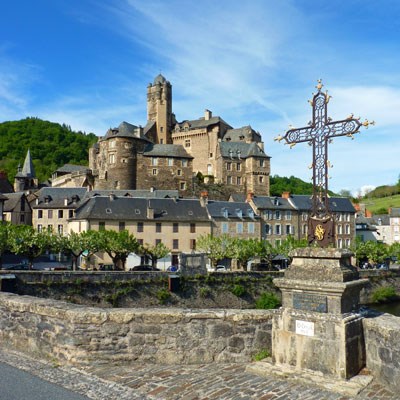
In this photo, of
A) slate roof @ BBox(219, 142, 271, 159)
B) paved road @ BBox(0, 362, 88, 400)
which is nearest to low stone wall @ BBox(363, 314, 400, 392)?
paved road @ BBox(0, 362, 88, 400)

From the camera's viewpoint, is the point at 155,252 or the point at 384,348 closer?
the point at 384,348

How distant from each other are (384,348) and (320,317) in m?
0.91

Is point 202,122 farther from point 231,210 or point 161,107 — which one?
point 231,210

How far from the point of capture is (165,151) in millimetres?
76125

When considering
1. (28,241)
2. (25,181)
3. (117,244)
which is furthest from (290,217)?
(25,181)

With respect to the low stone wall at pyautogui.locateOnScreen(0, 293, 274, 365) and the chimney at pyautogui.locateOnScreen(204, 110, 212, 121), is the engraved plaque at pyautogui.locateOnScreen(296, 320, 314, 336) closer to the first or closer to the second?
the low stone wall at pyautogui.locateOnScreen(0, 293, 274, 365)

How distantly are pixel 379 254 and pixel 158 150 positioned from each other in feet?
130

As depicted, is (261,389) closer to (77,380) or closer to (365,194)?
(77,380)

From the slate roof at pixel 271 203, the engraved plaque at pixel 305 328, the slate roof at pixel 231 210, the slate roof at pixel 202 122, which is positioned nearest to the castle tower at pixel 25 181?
the slate roof at pixel 202 122

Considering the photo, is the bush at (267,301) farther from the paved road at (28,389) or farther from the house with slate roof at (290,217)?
the paved road at (28,389)

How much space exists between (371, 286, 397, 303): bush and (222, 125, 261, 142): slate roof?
1815 inches

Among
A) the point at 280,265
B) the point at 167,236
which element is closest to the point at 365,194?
the point at 280,265

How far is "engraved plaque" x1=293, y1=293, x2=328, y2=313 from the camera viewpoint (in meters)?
6.39

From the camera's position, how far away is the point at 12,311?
7883 mm
